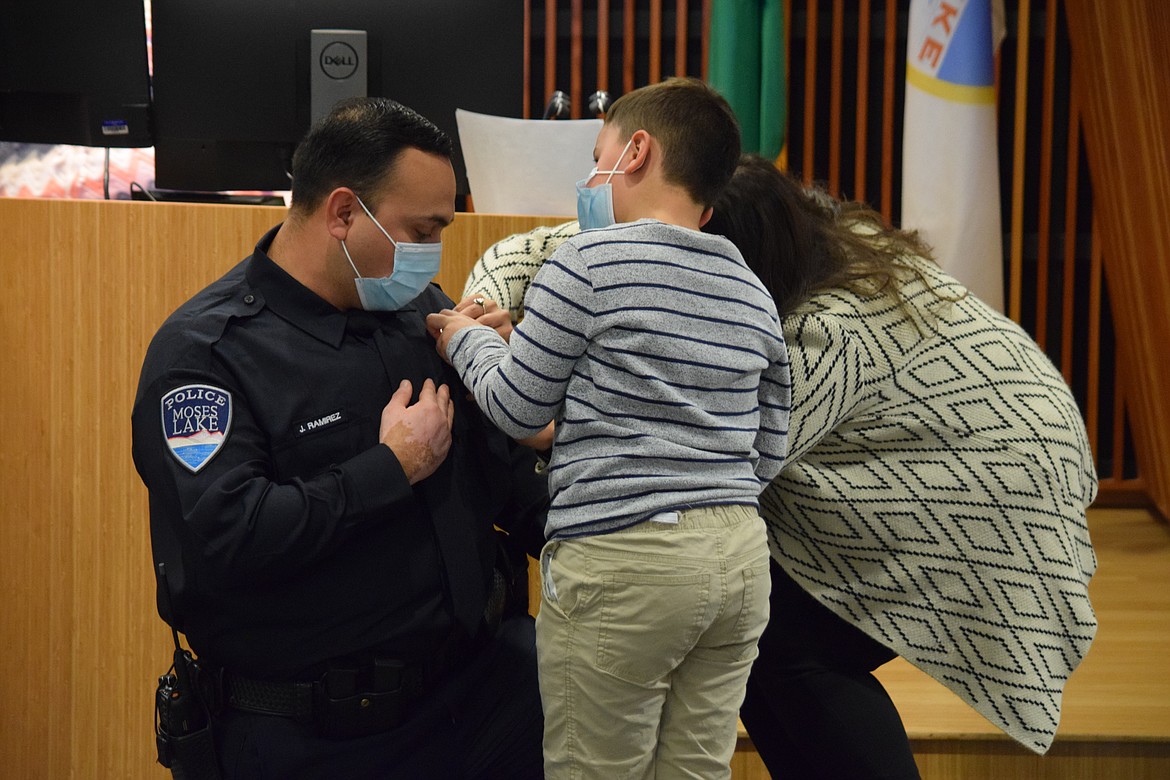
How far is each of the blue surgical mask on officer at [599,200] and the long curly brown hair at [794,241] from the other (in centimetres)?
19

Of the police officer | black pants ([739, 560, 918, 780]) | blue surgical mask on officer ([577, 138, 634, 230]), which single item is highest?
blue surgical mask on officer ([577, 138, 634, 230])

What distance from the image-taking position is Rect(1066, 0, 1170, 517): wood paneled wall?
3533mm

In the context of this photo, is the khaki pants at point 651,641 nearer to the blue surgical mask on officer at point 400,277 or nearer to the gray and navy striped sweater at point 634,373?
the gray and navy striped sweater at point 634,373

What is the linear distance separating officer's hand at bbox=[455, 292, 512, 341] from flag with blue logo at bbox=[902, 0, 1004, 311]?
8.63 ft

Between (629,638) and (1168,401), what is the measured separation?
10.0 ft

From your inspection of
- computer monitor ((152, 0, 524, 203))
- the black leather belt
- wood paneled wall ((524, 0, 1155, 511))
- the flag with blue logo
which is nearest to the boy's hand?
the black leather belt

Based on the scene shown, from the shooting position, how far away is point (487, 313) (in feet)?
5.48

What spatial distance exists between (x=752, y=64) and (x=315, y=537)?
3.19 metres

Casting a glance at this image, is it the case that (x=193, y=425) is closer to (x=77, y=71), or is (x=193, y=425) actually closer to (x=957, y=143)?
(x=77, y=71)

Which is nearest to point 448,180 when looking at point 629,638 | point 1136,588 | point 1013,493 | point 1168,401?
point 629,638

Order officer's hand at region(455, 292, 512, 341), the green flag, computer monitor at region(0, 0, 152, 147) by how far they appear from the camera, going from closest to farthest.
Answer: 1. officer's hand at region(455, 292, 512, 341)
2. computer monitor at region(0, 0, 152, 147)
3. the green flag

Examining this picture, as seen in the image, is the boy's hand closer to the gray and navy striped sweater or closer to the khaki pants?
the gray and navy striped sweater

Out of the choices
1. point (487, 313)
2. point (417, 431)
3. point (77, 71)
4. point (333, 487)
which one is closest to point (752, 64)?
point (77, 71)

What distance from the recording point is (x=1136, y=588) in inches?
132
